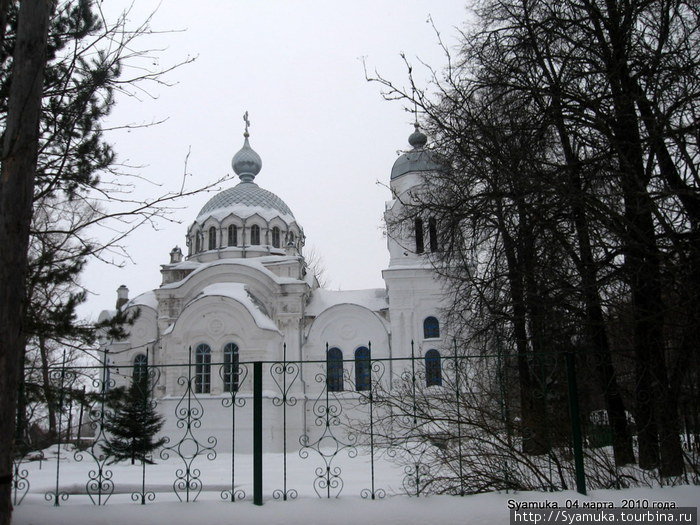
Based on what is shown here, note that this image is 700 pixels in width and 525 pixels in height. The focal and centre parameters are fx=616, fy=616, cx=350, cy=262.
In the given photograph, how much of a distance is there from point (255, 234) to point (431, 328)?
10.7 m

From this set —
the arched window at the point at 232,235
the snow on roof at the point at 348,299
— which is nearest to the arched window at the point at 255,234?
the arched window at the point at 232,235

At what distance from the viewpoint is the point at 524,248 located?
8312mm

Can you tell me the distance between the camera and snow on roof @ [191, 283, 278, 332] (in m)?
22.8

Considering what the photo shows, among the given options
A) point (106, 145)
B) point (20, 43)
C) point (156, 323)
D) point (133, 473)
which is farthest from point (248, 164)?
point (20, 43)

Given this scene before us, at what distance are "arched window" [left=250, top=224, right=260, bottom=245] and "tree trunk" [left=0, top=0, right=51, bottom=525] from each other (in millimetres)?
25177

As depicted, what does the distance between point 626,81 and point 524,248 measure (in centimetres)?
241

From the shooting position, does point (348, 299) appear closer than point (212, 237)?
Yes

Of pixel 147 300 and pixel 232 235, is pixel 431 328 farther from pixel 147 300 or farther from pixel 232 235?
pixel 147 300

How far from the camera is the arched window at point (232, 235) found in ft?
98.8

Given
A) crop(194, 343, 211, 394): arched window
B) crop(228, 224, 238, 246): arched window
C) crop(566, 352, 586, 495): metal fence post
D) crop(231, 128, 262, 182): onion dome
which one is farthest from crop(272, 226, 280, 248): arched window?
crop(566, 352, 586, 495): metal fence post

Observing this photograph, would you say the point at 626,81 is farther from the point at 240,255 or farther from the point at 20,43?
the point at 240,255

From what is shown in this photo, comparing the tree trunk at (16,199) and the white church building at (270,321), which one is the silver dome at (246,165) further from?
the tree trunk at (16,199)

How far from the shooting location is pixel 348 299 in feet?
87.5

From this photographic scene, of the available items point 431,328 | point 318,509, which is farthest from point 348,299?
point 318,509
